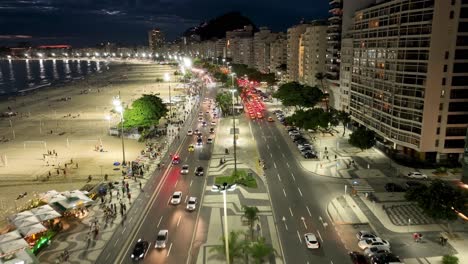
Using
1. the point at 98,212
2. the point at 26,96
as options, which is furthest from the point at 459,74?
the point at 26,96

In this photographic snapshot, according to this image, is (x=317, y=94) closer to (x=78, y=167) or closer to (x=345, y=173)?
(x=345, y=173)

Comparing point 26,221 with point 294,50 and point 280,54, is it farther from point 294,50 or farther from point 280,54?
point 280,54

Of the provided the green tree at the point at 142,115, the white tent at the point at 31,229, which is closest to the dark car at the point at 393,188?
the white tent at the point at 31,229

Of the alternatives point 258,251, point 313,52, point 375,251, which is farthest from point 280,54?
point 258,251

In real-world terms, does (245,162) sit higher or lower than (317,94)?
lower

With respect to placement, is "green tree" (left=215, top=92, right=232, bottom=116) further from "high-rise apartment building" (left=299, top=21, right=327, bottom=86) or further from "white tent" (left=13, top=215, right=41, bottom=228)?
"white tent" (left=13, top=215, right=41, bottom=228)
